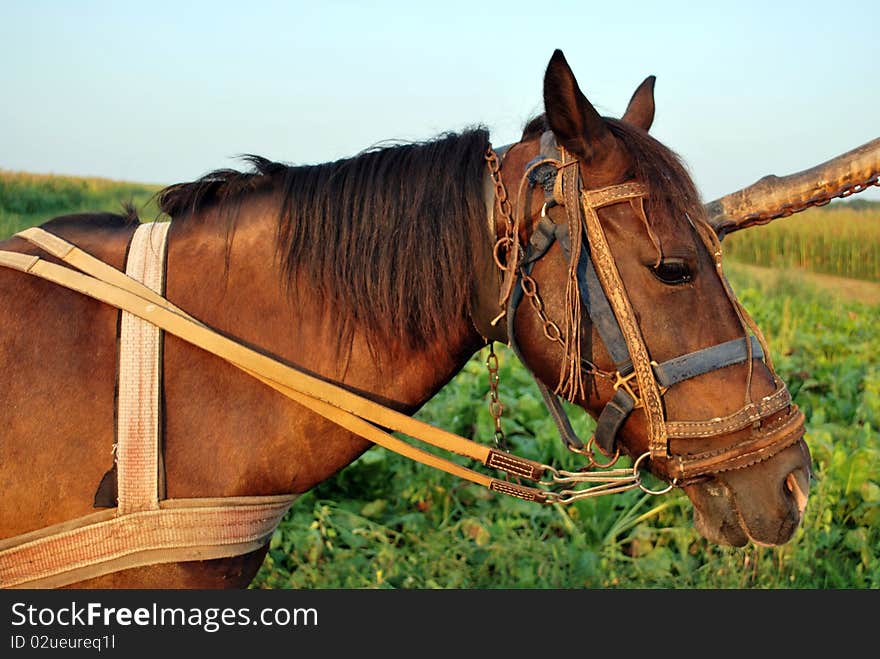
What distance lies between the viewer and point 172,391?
76.6 inches

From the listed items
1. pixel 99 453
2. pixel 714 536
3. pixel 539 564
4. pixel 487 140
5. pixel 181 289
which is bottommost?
pixel 539 564

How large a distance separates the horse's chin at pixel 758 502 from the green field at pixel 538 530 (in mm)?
2025

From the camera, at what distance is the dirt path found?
9.34 metres

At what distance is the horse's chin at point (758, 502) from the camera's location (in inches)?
75.8

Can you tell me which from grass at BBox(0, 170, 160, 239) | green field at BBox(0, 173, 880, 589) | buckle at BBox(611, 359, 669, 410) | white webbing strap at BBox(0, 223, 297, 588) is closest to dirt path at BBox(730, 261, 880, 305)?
green field at BBox(0, 173, 880, 589)

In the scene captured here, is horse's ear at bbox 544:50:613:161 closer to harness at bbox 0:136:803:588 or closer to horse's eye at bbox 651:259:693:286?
harness at bbox 0:136:803:588

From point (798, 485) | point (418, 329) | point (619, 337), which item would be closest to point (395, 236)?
point (418, 329)

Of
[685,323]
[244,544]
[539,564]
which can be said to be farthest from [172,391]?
[539,564]

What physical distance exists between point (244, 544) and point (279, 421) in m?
0.34

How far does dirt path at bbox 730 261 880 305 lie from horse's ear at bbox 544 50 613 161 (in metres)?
8.54

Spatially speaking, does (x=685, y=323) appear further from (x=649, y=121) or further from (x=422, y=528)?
(x=422, y=528)

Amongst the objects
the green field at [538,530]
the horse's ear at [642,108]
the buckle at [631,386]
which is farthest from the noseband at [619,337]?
the green field at [538,530]

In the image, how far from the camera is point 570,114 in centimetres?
187

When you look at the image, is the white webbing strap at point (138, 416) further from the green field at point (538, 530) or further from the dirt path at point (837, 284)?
the dirt path at point (837, 284)
